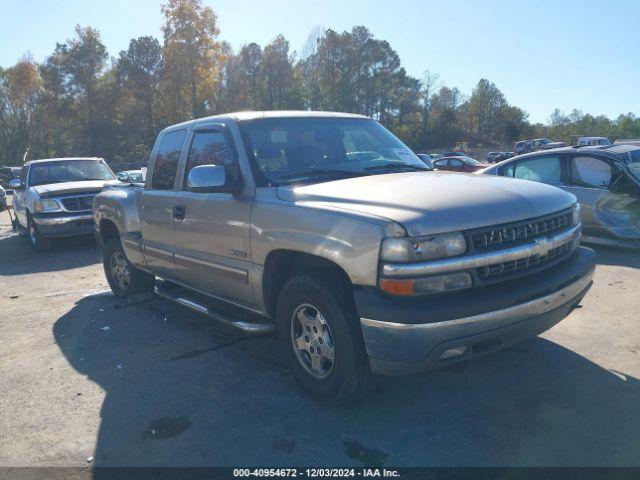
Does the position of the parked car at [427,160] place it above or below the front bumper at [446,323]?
above

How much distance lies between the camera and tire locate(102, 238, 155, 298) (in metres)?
6.38

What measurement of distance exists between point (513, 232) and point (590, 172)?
558 cm

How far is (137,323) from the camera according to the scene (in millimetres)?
5719

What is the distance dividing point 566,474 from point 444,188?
5.86 feet

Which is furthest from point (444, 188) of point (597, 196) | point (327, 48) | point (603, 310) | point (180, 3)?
point (327, 48)

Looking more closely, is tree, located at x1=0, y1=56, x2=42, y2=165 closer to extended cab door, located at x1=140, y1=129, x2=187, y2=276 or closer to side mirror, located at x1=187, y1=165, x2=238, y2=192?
extended cab door, located at x1=140, y1=129, x2=187, y2=276

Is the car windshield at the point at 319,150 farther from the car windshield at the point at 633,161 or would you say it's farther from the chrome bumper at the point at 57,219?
the chrome bumper at the point at 57,219

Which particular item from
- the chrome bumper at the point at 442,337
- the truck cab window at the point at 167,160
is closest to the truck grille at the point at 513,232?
the chrome bumper at the point at 442,337

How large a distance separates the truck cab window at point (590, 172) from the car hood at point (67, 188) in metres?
8.49

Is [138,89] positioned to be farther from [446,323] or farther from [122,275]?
[446,323]

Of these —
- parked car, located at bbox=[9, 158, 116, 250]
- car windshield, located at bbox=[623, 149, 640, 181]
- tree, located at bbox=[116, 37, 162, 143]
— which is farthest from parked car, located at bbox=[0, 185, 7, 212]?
tree, located at bbox=[116, 37, 162, 143]

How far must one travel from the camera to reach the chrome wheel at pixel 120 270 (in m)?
6.50

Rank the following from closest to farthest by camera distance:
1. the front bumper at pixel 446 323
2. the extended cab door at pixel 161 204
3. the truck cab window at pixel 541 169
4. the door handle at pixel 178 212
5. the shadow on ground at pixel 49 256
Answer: the front bumper at pixel 446 323 < the door handle at pixel 178 212 < the extended cab door at pixel 161 204 < the truck cab window at pixel 541 169 < the shadow on ground at pixel 49 256

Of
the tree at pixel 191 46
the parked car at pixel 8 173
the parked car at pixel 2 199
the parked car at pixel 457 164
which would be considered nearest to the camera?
the parked car at pixel 8 173
